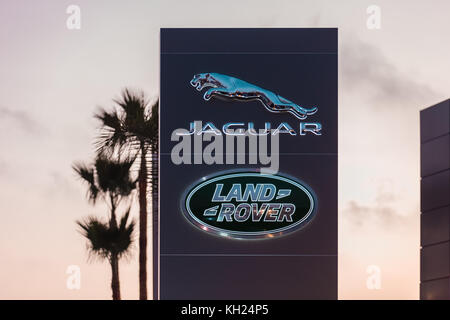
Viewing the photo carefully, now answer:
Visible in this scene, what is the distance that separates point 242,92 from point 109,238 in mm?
9622

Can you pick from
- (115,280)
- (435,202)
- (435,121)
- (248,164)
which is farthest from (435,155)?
(115,280)

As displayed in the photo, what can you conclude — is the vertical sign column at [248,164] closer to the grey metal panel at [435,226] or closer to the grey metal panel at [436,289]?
the grey metal panel at [435,226]

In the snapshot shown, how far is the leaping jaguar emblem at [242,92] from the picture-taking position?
81.5ft

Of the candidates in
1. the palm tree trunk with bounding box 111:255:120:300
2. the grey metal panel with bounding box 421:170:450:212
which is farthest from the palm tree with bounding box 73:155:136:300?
the grey metal panel with bounding box 421:170:450:212

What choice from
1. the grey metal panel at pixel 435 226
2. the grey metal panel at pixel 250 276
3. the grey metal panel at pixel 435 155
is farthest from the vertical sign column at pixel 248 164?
the grey metal panel at pixel 435 226

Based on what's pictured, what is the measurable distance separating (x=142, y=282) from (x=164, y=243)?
303 inches

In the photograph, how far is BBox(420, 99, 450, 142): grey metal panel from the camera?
31.4m

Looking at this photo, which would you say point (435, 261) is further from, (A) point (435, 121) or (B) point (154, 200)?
(B) point (154, 200)

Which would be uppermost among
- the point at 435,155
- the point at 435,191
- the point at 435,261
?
the point at 435,155

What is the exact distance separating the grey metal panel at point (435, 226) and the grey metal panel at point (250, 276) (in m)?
7.81

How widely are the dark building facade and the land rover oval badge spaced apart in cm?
787

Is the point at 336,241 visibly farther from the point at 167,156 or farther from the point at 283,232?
the point at 167,156

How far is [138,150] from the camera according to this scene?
105ft

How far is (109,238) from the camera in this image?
108 ft
